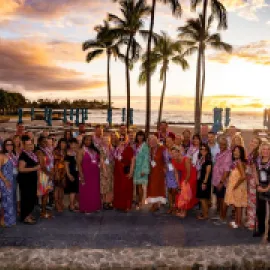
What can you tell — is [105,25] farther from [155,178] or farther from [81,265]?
[81,265]

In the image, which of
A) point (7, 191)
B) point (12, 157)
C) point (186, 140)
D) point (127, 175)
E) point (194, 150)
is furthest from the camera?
point (186, 140)

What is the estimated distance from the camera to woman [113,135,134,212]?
27.2 ft

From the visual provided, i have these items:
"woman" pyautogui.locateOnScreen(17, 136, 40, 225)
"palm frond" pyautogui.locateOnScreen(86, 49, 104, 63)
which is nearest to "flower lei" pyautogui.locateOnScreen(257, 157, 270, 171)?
"woman" pyautogui.locateOnScreen(17, 136, 40, 225)

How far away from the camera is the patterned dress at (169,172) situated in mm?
8094

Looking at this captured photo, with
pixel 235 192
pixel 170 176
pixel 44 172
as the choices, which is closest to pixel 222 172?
pixel 235 192

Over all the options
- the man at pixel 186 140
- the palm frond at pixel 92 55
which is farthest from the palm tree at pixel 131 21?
the man at pixel 186 140

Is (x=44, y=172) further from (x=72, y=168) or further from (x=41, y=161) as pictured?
(x=72, y=168)

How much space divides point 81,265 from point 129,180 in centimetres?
325

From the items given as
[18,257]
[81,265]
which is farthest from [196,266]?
[18,257]

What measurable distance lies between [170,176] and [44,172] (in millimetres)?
2788

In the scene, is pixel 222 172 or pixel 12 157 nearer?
pixel 12 157

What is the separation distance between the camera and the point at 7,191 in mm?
6984

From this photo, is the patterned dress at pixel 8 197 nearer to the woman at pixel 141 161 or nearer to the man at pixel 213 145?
the woman at pixel 141 161

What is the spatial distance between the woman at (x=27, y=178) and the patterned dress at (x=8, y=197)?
0.21 metres
